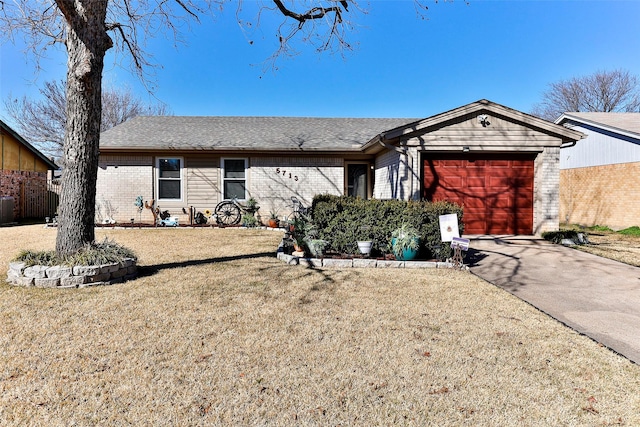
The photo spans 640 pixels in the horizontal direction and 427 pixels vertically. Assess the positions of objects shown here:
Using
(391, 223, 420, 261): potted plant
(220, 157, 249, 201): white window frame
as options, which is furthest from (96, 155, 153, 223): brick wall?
(391, 223, 420, 261): potted plant

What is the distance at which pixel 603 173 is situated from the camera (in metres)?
14.2

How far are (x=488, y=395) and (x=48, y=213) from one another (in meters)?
20.6

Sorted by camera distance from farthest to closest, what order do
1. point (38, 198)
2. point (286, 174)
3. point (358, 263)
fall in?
point (38, 198) → point (286, 174) → point (358, 263)

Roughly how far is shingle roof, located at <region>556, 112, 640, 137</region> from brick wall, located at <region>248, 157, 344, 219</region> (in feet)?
35.1

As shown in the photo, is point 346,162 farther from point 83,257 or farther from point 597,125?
point 597,125

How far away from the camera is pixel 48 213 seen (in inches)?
678

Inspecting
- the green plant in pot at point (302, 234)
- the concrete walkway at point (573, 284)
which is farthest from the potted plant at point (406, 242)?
the green plant in pot at point (302, 234)

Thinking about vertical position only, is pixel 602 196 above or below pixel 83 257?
above

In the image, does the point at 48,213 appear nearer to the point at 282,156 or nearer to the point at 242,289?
the point at 282,156

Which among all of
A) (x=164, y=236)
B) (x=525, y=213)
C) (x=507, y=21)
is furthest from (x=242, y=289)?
(x=507, y=21)

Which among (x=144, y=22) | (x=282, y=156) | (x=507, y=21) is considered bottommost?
(x=282, y=156)

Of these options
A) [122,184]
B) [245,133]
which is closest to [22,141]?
[122,184]

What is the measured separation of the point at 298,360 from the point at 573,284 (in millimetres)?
4823

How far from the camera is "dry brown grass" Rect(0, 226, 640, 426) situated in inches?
88.4
